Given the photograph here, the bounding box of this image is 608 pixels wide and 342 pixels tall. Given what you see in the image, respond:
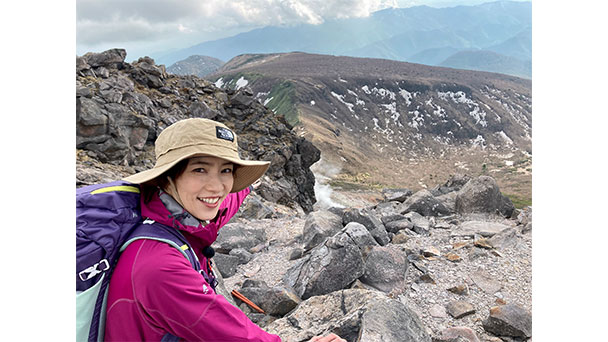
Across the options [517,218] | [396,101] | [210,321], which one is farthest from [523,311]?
[396,101]

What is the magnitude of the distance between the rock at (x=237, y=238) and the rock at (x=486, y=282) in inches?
217

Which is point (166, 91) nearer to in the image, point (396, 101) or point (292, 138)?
point (292, 138)

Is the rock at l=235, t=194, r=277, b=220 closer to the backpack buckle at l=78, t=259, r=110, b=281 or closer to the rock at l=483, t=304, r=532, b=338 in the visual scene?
the rock at l=483, t=304, r=532, b=338

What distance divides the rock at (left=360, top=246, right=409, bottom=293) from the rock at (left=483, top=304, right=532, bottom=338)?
1.47 metres

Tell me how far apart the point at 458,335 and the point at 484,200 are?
730cm

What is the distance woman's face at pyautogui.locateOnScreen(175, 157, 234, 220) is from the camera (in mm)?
2389

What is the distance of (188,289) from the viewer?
1959 millimetres

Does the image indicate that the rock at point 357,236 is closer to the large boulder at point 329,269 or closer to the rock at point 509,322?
the large boulder at point 329,269

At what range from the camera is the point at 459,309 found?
18.5ft

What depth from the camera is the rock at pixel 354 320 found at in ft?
12.4

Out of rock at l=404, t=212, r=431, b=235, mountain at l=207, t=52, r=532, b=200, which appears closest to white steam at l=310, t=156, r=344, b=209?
mountain at l=207, t=52, r=532, b=200

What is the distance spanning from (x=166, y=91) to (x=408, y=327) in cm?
2800

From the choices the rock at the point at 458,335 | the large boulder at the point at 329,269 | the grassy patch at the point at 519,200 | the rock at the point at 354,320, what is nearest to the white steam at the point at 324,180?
the grassy patch at the point at 519,200

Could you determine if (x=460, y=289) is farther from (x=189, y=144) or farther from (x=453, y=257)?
(x=189, y=144)
